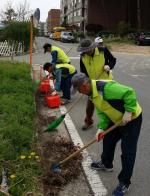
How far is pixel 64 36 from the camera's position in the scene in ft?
174

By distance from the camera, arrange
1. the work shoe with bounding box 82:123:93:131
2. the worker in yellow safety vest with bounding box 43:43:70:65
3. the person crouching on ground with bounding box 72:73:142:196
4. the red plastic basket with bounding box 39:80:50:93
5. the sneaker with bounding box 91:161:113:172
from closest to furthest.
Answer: the person crouching on ground with bounding box 72:73:142:196 < the sneaker with bounding box 91:161:113:172 < the work shoe with bounding box 82:123:93:131 < the worker in yellow safety vest with bounding box 43:43:70:65 < the red plastic basket with bounding box 39:80:50:93

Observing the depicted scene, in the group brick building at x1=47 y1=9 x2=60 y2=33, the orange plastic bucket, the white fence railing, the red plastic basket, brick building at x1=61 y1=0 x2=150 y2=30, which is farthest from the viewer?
brick building at x1=47 y1=9 x2=60 y2=33

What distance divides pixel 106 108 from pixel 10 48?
25836 millimetres

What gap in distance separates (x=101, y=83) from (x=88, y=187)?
1.31m

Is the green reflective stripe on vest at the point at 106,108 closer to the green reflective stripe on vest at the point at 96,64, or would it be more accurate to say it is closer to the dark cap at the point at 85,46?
the dark cap at the point at 85,46

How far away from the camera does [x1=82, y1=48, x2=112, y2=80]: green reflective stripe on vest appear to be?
22.8ft

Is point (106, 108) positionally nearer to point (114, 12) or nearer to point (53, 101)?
point (53, 101)

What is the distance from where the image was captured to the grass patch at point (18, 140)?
4391 millimetres

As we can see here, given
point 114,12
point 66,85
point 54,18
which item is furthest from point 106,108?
point 54,18

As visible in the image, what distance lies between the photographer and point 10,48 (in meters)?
29.4

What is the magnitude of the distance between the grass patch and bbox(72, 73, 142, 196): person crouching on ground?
925mm

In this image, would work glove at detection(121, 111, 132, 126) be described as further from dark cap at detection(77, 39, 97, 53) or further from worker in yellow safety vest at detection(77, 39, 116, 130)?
worker in yellow safety vest at detection(77, 39, 116, 130)

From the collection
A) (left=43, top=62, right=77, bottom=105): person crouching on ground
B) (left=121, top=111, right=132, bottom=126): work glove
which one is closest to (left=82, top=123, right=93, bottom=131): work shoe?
(left=43, top=62, right=77, bottom=105): person crouching on ground

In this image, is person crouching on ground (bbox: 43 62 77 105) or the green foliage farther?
the green foliage
